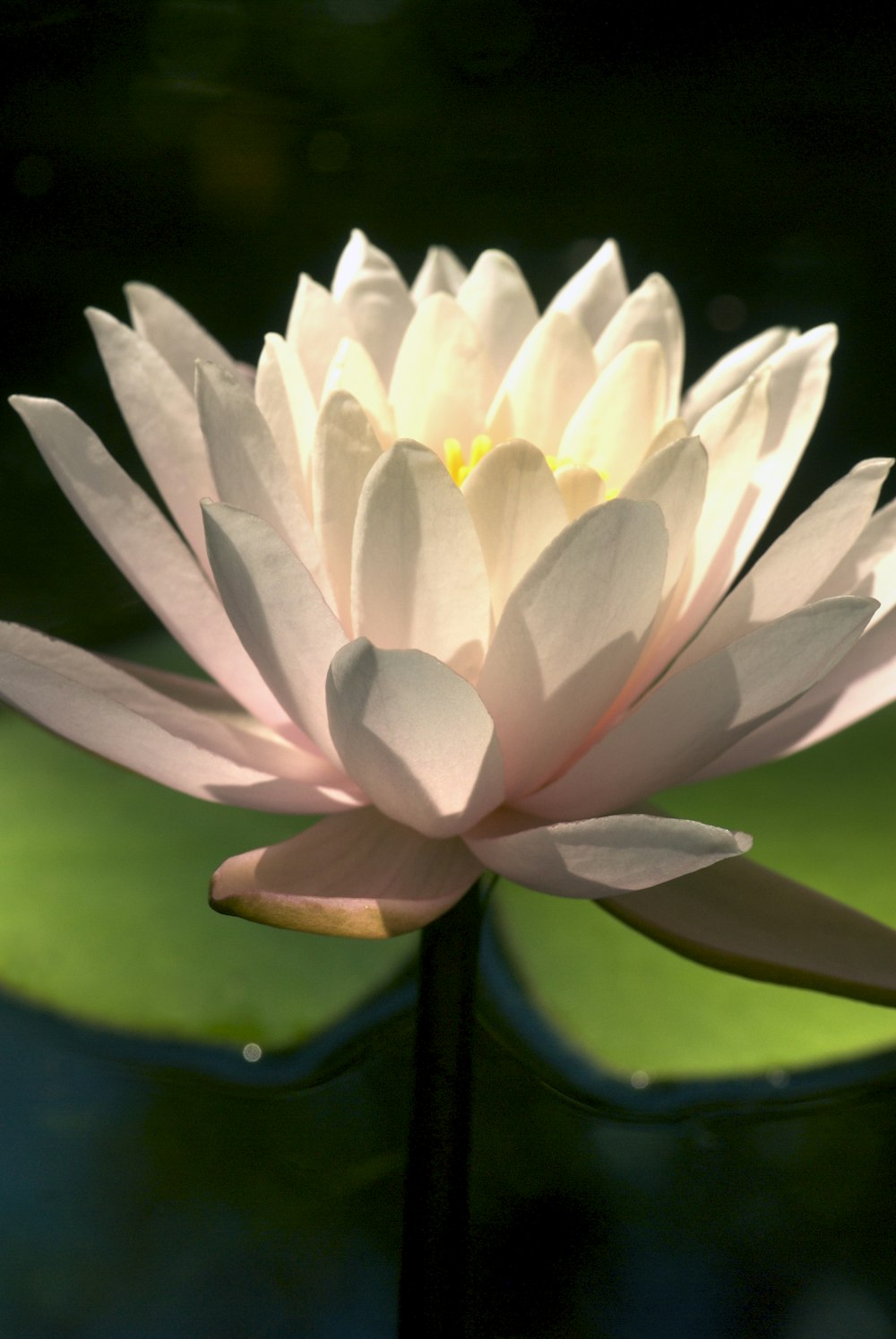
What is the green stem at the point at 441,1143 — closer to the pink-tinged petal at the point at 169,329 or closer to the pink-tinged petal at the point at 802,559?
the pink-tinged petal at the point at 802,559

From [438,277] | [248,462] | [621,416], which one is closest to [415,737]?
[248,462]

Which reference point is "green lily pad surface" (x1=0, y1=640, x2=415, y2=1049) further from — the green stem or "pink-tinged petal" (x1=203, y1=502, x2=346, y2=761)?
"pink-tinged petal" (x1=203, y1=502, x2=346, y2=761)

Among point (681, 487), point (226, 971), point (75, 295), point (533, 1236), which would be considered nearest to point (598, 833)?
point (681, 487)

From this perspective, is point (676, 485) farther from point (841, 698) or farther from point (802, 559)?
point (841, 698)

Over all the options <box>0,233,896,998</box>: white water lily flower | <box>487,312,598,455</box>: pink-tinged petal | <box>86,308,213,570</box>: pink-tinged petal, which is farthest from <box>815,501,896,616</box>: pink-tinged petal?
<box>86,308,213,570</box>: pink-tinged petal

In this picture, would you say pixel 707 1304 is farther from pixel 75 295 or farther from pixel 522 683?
pixel 75 295
